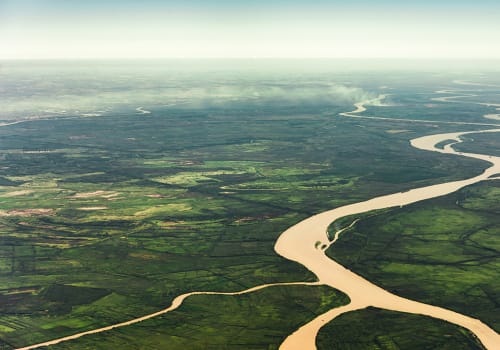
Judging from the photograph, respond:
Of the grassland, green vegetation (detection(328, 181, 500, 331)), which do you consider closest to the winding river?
the grassland

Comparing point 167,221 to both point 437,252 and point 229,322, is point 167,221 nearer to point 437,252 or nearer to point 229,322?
point 437,252

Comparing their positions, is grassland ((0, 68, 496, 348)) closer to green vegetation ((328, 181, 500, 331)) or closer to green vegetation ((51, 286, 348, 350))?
green vegetation ((51, 286, 348, 350))

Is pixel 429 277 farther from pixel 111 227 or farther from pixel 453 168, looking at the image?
pixel 453 168

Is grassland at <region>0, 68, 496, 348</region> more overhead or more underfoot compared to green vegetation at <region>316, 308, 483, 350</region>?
more overhead

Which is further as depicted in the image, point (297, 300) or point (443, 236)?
point (443, 236)

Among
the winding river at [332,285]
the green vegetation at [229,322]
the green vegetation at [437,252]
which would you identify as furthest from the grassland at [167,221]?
the green vegetation at [437,252]

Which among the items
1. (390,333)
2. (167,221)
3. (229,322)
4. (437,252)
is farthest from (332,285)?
(167,221)

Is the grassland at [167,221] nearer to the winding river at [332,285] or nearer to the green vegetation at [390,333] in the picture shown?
the winding river at [332,285]

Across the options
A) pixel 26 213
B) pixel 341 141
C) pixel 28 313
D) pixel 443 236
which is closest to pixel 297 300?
pixel 28 313
